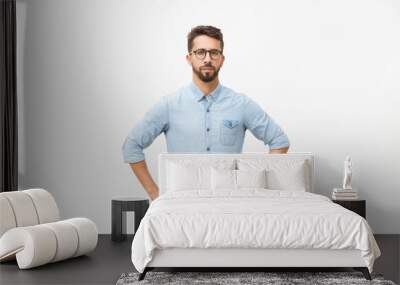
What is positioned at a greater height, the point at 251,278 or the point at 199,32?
the point at 199,32

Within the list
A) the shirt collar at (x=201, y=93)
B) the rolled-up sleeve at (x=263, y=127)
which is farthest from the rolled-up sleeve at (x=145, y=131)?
the rolled-up sleeve at (x=263, y=127)

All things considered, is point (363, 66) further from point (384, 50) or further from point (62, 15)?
point (62, 15)

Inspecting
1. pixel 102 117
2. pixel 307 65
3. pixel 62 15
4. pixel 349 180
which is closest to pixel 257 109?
pixel 307 65

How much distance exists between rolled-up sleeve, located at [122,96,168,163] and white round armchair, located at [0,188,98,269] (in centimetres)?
142

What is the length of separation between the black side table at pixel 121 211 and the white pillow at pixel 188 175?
1.48ft

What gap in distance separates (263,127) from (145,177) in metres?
1.33

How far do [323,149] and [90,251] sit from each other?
8.80 ft

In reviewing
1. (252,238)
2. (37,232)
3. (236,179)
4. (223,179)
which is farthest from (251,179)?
(37,232)

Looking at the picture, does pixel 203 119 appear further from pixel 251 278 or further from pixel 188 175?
pixel 251 278

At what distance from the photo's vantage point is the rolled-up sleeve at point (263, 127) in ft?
23.7

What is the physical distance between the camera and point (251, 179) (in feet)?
20.8

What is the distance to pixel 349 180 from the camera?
23.1 feet

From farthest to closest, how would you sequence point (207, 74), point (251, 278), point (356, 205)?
point (207, 74), point (356, 205), point (251, 278)

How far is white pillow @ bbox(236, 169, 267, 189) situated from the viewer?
631 cm
